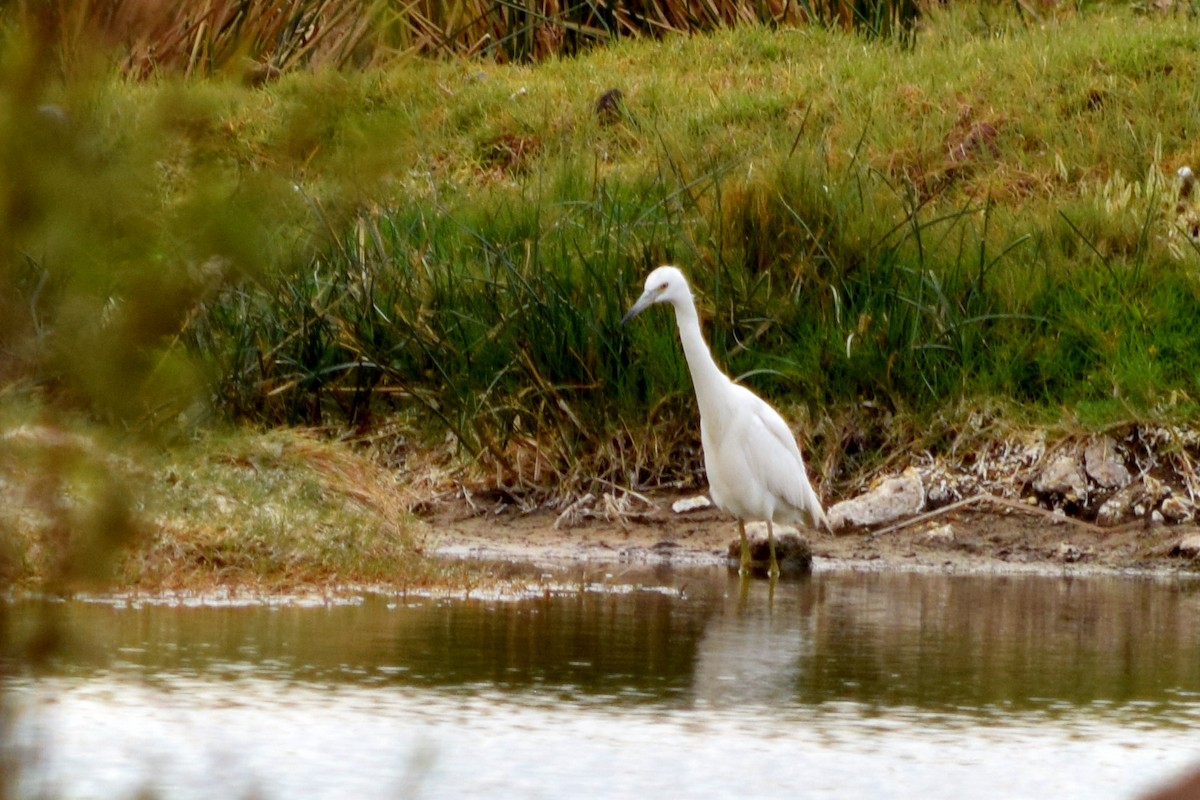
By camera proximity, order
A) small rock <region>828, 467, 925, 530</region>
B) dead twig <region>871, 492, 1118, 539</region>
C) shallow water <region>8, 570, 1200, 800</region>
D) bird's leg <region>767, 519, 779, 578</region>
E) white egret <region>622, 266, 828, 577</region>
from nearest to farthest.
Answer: shallow water <region>8, 570, 1200, 800</region> → bird's leg <region>767, 519, 779, 578</region> → white egret <region>622, 266, 828, 577</region> → dead twig <region>871, 492, 1118, 539</region> → small rock <region>828, 467, 925, 530</region>

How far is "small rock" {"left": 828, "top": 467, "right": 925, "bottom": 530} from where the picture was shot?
852 centimetres

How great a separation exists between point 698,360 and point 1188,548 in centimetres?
205

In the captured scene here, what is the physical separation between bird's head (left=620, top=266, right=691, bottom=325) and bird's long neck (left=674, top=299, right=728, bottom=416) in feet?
0.22

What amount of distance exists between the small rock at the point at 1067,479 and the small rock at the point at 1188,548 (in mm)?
547

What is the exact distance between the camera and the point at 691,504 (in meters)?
8.92

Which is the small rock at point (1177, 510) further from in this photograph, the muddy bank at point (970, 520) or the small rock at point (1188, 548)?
the small rock at point (1188, 548)

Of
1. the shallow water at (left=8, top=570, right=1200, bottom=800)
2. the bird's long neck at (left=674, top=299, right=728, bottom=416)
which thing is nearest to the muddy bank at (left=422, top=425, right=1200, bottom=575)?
the bird's long neck at (left=674, top=299, right=728, bottom=416)

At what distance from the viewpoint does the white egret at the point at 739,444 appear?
26.2ft

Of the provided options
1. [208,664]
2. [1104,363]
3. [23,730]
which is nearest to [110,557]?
[23,730]

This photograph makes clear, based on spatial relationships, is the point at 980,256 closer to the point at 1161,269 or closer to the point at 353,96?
the point at 1161,269

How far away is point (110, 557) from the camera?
233 cm

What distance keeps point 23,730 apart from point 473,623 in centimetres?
299

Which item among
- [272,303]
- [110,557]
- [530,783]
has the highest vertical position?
[272,303]

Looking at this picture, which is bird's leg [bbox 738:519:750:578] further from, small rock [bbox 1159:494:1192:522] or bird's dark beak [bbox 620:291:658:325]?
small rock [bbox 1159:494:1192:522]
